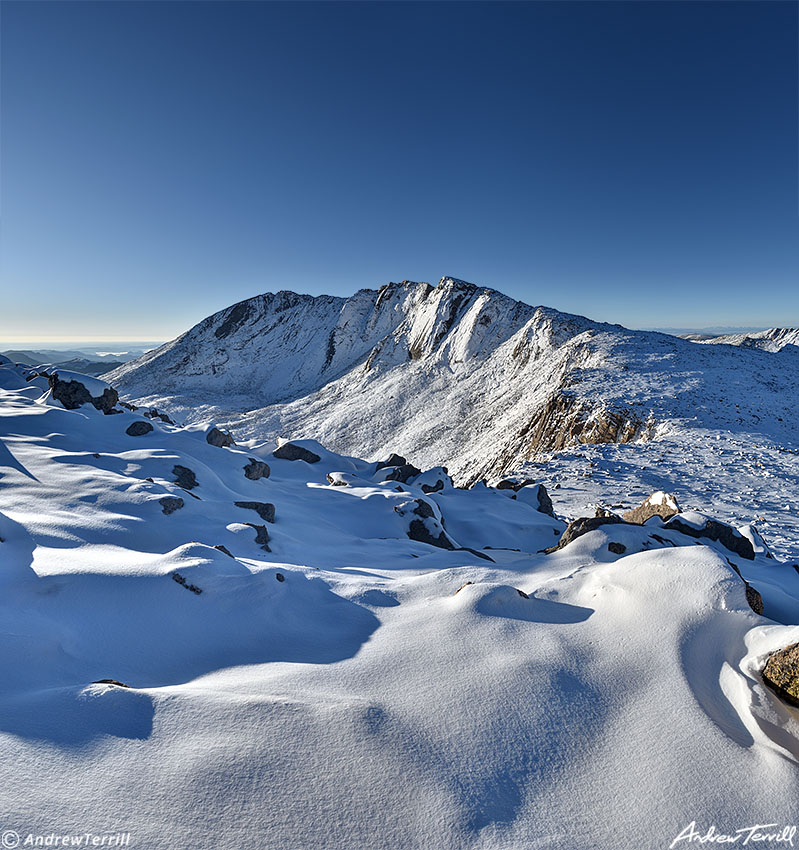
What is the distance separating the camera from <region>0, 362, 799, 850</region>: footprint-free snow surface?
229 cm

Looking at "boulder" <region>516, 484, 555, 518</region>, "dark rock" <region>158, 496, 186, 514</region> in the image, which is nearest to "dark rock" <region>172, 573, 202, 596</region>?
"dark rock" <region>158, 496, 186, 514</region>

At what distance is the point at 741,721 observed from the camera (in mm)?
3051

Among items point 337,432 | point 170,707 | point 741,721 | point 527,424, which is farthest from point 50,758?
point 337,432

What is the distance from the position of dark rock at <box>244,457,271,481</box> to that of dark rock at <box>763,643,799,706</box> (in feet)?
35.0

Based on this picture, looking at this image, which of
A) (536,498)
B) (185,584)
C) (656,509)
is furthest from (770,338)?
(185,584)

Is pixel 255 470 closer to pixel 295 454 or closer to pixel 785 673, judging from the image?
pixel 295 454

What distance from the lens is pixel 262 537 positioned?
720 centimetres

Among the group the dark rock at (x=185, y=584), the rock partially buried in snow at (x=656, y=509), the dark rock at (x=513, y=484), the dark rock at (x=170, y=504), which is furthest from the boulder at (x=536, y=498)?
the dark rock at (x=185, y=584)

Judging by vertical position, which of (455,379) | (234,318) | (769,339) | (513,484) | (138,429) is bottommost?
(513,484)

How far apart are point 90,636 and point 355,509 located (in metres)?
6.63

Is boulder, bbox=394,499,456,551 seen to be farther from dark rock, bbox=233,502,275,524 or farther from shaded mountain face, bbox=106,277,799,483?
shaded mountain face, bbox=106,277,799,483

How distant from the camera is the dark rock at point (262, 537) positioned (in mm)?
7039

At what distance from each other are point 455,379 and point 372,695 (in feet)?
126

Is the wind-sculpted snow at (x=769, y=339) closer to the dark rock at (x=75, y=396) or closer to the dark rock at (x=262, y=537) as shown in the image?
the dark rock at (x=262, y=537)
